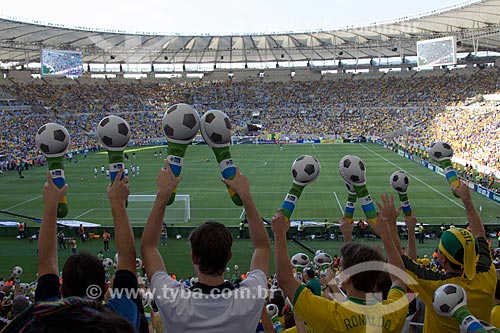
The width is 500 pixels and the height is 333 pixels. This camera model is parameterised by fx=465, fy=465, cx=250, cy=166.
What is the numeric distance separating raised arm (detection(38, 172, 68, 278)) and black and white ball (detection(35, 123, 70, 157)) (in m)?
0.86

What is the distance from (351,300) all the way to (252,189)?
104 feet

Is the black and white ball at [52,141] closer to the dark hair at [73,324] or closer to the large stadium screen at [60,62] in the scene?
the dark hair at [73,324]

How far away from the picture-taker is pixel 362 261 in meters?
3.24

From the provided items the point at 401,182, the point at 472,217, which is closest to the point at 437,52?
the point at 401,182

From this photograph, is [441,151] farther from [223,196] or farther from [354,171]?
[223,196]

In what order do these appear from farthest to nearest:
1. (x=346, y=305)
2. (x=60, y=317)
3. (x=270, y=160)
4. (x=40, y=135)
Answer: (x=270, y=160) < (x=40, y=135) < (x=346, y=305) < (x=60, y=317)

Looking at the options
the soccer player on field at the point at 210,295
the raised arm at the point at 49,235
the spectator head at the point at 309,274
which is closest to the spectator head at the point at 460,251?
the soccer player on field at the point at 210,295

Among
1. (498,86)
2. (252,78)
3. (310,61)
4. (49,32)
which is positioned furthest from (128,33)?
(498,86)

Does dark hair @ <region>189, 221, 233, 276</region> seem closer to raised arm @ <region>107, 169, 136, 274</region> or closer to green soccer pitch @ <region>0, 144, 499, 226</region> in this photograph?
raised arm @ <region>107, 169, 136, 274</region>

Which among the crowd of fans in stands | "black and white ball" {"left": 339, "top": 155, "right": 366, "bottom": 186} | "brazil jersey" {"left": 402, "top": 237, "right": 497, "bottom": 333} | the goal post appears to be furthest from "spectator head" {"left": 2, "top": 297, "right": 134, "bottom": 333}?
the crowd of fans in stands

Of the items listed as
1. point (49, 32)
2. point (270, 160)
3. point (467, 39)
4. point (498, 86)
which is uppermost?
point (49, 32)

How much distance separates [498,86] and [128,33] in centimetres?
5526

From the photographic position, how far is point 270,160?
49.2 metres

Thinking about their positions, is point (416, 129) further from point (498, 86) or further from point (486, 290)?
point (486, 290)
